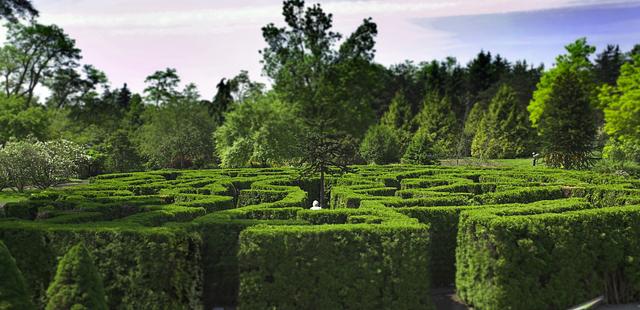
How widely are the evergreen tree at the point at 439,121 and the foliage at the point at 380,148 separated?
9383mm

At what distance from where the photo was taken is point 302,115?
167 feet

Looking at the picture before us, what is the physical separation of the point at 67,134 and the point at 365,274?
42846mm

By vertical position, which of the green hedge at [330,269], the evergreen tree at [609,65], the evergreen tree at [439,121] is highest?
the evergreen tree at [609,65]

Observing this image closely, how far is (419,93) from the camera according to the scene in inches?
3027

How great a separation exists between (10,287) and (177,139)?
128ft

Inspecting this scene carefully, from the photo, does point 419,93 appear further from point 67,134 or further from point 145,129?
point 67,134

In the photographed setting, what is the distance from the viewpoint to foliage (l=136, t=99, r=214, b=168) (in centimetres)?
4516

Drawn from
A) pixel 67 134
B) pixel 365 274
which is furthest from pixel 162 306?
pixel 67 134

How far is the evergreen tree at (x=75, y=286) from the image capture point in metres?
7.11

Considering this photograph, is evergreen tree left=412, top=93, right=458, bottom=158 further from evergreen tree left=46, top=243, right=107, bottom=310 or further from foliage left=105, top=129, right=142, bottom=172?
evergreen tree left=46, top=243, right=107, bottom=310

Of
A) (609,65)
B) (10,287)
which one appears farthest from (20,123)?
(609,65)

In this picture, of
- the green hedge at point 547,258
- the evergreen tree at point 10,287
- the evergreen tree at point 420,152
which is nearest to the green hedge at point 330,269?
the green hedge at point 547,258

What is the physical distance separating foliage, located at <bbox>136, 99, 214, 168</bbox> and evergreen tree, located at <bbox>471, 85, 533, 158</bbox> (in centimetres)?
2818

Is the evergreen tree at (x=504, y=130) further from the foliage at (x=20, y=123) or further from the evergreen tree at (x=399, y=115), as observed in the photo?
the foliage at (x=20, y=123)
